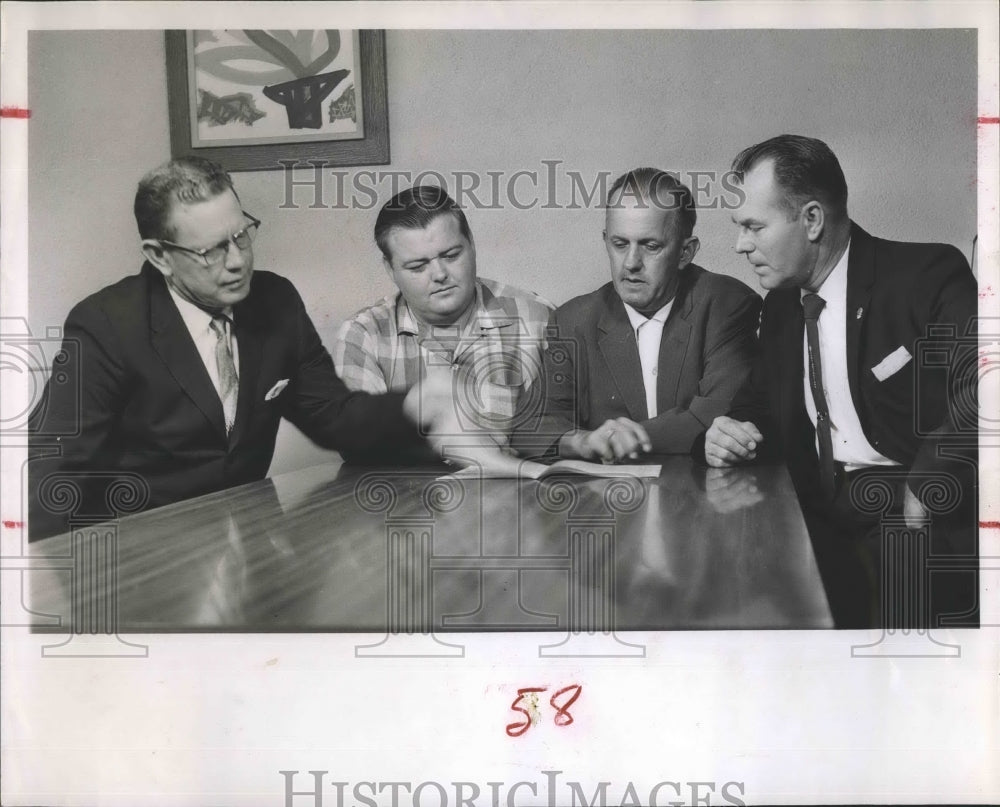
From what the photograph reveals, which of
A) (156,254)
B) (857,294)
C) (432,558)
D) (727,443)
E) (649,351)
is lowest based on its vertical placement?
(432,558)

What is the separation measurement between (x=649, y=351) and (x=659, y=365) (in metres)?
0.04

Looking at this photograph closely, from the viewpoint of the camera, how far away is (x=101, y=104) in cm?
218

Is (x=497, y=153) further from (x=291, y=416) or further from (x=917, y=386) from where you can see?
(x=917, y=386)

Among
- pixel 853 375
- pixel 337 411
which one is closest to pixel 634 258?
pixel 853 375

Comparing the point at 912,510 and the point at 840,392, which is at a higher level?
the point at 840,392

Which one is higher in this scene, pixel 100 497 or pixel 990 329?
pixel 990 329

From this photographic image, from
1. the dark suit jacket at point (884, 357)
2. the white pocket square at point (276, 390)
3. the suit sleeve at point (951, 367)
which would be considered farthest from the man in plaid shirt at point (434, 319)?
the suit sleeve at point (951, 367)

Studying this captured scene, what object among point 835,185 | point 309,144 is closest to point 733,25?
point 835,185

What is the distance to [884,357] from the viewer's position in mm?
2148

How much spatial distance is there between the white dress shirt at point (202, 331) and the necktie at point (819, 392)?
1362 millimetres

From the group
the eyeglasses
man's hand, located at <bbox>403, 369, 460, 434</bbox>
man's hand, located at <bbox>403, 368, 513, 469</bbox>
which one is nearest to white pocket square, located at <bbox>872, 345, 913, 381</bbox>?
man's hand, located at <bbox>403, 368, 513, 469</bbox>

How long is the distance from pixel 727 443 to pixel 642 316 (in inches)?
14.1

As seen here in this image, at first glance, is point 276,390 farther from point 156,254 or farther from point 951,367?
point 951,367

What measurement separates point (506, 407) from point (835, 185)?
3.06 feet
